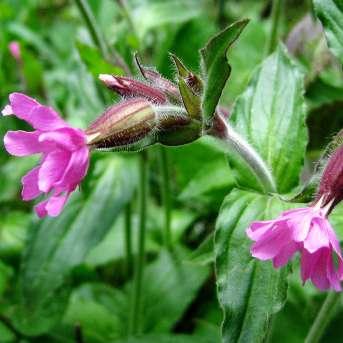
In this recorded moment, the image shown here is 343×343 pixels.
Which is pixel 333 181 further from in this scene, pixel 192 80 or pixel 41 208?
pixel 41 208

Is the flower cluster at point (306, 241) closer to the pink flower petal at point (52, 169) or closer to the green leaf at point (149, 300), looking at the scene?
the pink flower petal at point (52, 169)

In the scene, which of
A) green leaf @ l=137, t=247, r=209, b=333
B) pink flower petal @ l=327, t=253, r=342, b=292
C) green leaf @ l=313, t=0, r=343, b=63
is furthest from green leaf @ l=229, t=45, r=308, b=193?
green leaf @ l=137, t=247, r=209, b=333

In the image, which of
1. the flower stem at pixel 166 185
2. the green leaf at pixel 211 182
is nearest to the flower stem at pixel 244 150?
the green leaf at pixel 211 182

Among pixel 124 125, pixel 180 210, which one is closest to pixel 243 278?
pixel 124 125

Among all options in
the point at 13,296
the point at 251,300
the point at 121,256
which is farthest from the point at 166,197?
the point at 251,300

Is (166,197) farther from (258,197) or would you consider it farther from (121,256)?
(258,197)
